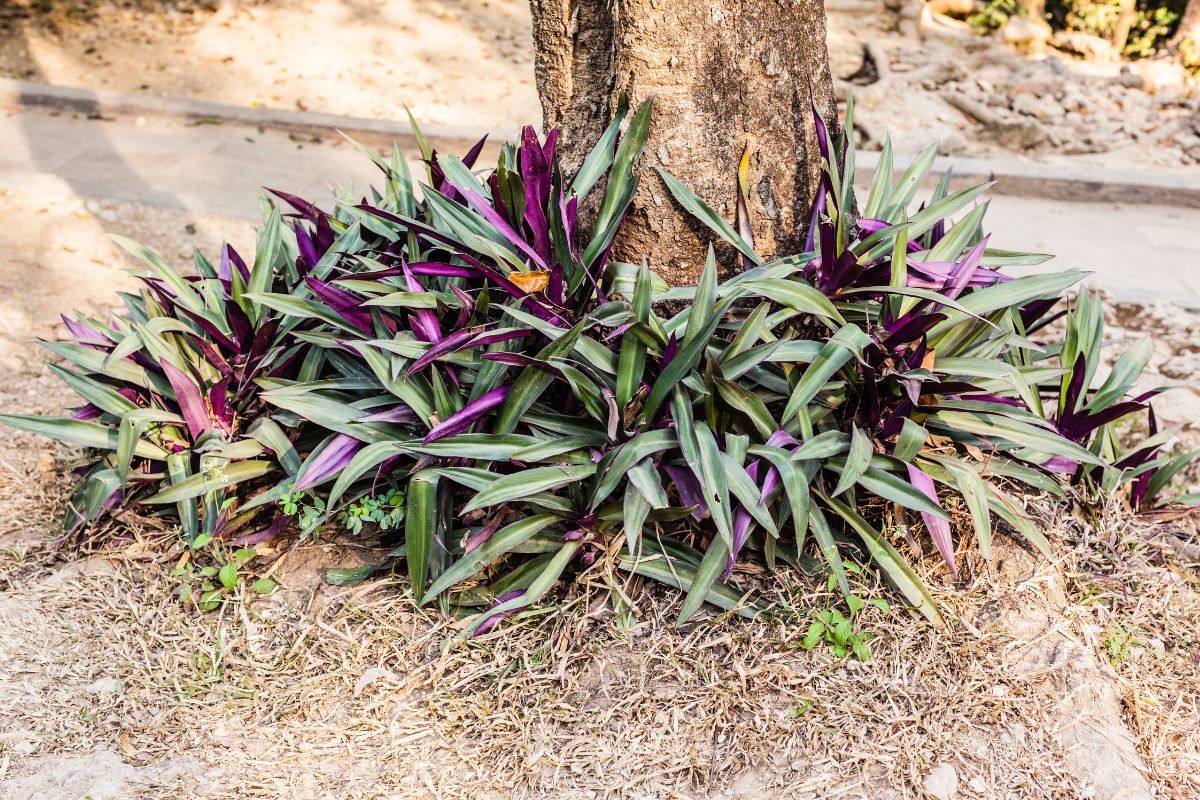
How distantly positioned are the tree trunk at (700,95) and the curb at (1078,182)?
3627 millimetres

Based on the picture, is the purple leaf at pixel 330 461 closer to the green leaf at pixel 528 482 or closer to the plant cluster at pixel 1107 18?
the green leaf at pixel 528 482

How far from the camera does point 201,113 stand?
6738 mm

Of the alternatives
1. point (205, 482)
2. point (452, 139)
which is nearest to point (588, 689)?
point (205, 482)

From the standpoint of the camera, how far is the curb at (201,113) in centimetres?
653

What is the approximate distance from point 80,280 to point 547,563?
326 centimetres

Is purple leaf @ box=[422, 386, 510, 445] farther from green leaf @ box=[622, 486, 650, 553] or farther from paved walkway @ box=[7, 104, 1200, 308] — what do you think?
paved walkway @ box=[7, 104, 1200, 308]

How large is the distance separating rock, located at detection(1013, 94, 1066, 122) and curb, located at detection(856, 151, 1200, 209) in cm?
138

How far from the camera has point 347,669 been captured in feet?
7.77

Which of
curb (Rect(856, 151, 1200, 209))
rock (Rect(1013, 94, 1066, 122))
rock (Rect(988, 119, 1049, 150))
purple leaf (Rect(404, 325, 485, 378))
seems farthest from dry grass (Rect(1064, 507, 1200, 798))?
rock (Rect(1013, 94, 1066, 122))

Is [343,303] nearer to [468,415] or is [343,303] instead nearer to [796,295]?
[468,415]

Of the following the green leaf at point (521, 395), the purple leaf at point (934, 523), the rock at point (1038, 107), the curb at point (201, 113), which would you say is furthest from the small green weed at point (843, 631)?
the rock at point (1038, 107)

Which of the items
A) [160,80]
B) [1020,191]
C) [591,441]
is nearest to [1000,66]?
[1020,191]

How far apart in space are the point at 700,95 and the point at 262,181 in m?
4.10

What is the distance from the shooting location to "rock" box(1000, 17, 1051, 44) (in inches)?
353
